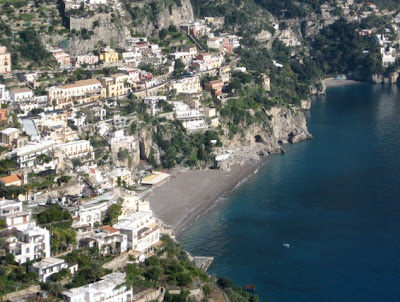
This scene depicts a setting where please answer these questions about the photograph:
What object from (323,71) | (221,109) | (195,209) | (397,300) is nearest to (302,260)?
(397,300)

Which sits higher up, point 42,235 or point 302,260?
point 42,235

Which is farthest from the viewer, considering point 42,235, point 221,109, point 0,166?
point 221,109

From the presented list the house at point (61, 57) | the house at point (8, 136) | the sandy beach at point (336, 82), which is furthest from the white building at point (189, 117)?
the sandy beach at point (336, 82)

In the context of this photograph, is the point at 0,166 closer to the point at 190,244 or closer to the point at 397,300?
the point at 190,244

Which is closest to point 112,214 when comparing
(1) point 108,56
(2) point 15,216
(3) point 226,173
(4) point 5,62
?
(2) point 15,216

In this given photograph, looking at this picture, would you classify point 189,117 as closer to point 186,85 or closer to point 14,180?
point 186,85

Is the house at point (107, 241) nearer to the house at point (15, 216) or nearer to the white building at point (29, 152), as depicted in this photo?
the house at point (15, 216)
